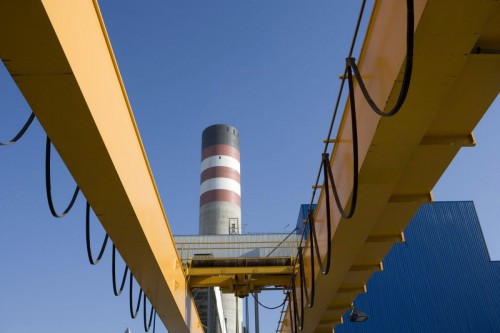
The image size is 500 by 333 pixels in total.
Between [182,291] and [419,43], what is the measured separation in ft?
21.8

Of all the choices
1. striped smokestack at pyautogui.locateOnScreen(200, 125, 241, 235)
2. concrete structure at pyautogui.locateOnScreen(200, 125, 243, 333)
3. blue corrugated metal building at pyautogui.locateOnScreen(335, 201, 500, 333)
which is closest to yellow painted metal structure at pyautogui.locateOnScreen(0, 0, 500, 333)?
blue corrugated metal building at pyautogui.locateOnScreen(335, 201, 500, 333)

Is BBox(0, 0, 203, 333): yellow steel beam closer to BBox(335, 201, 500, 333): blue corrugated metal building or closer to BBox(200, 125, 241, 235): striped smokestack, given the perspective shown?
BBox(200, 125, 241, 235): striped smokestack

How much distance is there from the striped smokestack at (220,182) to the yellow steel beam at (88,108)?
58.6 feet

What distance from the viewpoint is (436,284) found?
22922 mm

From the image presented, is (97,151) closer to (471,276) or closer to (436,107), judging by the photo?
(436,107)

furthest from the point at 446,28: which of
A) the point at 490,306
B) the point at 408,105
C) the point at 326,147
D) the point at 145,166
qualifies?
the point at 490,306

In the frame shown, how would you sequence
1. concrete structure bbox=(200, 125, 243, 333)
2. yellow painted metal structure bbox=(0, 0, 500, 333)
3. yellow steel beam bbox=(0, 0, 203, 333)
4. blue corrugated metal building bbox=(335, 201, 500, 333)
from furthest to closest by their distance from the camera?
concrete structure bbox=(200, 125, 243, 333), blue corrugated metal building bbox=(335, 201, 500, 333), yellow painted metal structure bbox=(0, 0, 500, 333), yellow steel beam bbox=(0, 0, 203, 333)

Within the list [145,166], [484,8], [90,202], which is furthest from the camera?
[145,166]

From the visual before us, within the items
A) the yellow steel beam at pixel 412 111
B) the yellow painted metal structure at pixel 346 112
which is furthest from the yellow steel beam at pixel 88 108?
the yellow steel beam at pixel 412 111

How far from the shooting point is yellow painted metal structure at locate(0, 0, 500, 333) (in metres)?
3.43

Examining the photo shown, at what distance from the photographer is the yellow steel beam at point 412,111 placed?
3.53 metres

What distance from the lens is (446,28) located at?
11.4ft

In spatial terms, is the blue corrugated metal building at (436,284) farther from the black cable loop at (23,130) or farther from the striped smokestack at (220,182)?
the black cable loop at (23,130)

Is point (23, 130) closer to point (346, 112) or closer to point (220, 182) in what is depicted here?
point (346, 112)
